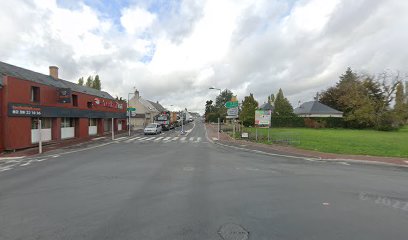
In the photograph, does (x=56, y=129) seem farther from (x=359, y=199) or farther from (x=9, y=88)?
(x=359, y=199)

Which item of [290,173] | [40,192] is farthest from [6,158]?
[290,173]

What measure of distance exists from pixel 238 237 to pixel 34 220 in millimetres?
4550

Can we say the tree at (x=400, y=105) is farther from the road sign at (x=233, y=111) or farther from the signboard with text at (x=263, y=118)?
the signboard with text at (x=263, y=118)

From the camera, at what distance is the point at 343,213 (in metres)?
6.67

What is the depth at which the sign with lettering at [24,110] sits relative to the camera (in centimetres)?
2137

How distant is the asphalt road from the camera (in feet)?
18.0

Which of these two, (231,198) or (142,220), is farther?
(231,198)

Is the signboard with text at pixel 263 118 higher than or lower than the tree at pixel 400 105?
lower

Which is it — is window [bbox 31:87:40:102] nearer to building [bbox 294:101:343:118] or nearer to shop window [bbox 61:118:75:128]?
shop window [bbox 61:118:75:128]

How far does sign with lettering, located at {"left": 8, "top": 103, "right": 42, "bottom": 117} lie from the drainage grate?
2217 centimetres

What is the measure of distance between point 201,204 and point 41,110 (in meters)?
23.6

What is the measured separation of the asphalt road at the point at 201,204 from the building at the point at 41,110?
11.6 m

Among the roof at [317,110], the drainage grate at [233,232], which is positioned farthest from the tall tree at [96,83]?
the drainage grate at [233,232]

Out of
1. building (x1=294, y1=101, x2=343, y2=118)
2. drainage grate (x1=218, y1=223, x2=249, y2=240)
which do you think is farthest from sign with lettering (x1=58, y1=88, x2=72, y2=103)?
building (x1=294, y1=101, x2=343, y2=118)
